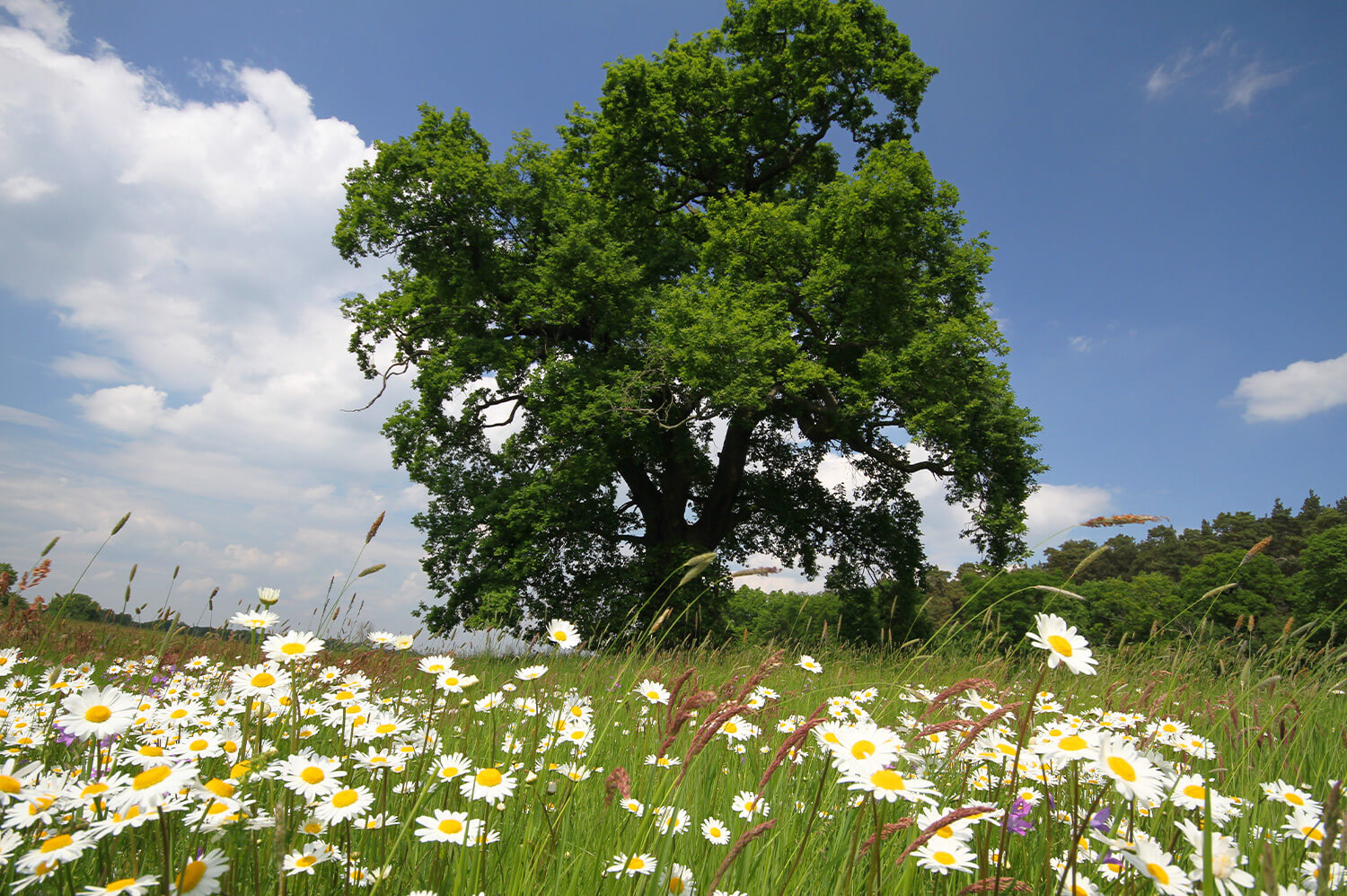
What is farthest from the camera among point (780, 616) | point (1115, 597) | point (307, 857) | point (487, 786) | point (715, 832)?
point (780, 616)

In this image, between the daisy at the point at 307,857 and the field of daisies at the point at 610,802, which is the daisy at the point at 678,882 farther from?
the daisy at the point at 307,857

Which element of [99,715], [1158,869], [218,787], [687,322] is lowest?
[1158,869]

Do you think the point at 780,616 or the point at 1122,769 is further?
the point at 780,616

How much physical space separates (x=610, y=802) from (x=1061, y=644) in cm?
120

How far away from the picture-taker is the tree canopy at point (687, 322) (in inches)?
492

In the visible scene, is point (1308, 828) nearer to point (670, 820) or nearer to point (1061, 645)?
point (1061, 645)

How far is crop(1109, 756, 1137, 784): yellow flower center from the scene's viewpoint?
1.07 metres

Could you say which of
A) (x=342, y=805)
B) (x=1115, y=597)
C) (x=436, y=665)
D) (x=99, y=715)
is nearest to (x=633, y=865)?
(x=342, y=805)

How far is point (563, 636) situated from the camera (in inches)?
87.7

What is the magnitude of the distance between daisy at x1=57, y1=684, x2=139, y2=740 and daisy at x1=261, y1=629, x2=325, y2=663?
0.27m

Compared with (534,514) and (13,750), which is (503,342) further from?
(13,750)

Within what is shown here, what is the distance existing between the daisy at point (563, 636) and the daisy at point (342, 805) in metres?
0.81

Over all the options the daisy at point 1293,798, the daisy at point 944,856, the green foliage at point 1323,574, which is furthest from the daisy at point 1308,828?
the green foliage at point 1323,574

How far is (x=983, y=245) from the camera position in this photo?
44.3 ft
